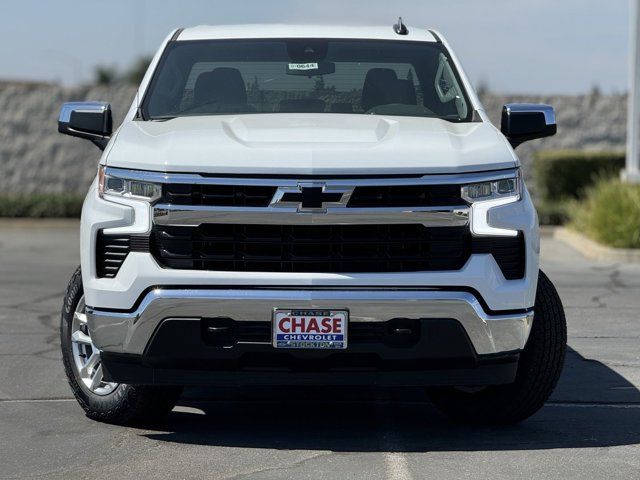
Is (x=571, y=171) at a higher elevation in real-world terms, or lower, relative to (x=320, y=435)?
lower

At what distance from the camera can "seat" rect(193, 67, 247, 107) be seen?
24.3ft

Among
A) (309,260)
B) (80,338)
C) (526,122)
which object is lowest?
(80,338)

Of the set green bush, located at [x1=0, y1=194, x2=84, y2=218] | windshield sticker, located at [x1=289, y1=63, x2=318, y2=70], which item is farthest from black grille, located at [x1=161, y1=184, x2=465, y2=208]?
green bush, located at [x1=0, y1=194, x2=84, y2=218]

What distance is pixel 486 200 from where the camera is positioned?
606 cm

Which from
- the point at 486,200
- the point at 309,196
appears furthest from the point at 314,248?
the point at 486,200

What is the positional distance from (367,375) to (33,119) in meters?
19.3

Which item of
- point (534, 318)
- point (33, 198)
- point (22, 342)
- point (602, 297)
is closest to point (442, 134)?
point (534, 318)

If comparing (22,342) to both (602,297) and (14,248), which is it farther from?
(14,248)

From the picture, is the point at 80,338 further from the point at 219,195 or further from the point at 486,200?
the point at 486,200

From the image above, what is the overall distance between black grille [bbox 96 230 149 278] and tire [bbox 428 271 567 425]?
6.29ft

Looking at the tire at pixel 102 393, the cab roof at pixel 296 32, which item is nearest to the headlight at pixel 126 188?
the tire at pixel 102 393

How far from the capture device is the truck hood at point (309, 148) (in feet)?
19.6

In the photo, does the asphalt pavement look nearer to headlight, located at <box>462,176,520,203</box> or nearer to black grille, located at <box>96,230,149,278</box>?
black grille, located at <box>96,230,149,278</box>

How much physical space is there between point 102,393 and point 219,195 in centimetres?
139
